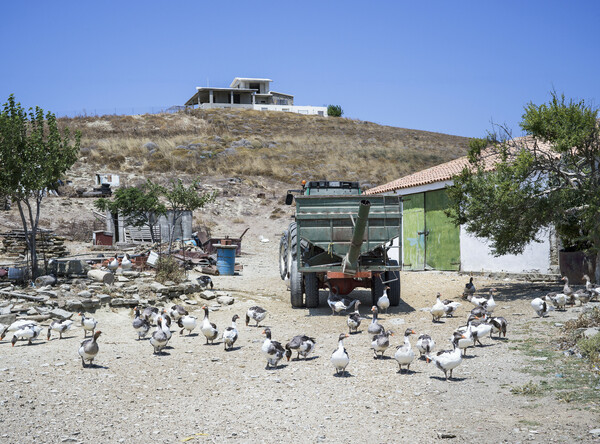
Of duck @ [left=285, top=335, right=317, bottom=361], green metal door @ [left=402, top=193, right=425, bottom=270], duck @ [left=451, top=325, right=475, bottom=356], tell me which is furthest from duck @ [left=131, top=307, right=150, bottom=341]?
green metal door @ [left=402, top=193, right=425, bottom=270]

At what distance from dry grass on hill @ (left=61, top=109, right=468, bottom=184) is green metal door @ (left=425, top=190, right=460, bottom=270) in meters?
28.1

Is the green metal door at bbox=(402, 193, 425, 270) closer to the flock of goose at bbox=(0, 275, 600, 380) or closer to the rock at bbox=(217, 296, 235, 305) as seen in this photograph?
the flock of goose at bbox=(0, 275, 600, 380)

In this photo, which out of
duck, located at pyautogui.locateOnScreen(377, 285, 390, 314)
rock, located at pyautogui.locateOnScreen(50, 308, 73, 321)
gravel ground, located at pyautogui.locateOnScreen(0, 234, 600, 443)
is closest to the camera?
gravel ground, located at pyautogui.locateOnScreen(0, 234, 600, 443)

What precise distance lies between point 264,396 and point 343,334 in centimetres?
204

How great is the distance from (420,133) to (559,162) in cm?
6374

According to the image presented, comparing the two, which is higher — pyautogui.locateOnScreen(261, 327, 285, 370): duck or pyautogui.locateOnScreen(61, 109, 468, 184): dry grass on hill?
pyautogui.locateOnScreen(61, 109, 468, 184): dry grass on hill

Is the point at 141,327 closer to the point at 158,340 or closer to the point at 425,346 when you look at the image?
the point at 158,340

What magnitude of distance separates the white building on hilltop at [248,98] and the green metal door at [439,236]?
→ 2392 inches

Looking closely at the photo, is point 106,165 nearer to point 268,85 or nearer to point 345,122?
point 345,122

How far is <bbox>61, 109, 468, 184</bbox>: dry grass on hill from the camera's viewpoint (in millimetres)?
52812

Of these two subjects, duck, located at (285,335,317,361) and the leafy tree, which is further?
the leafy tree

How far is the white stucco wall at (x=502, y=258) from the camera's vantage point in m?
19.0

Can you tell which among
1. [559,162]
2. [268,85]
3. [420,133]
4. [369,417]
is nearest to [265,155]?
[420,133]

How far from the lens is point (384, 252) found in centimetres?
1345
